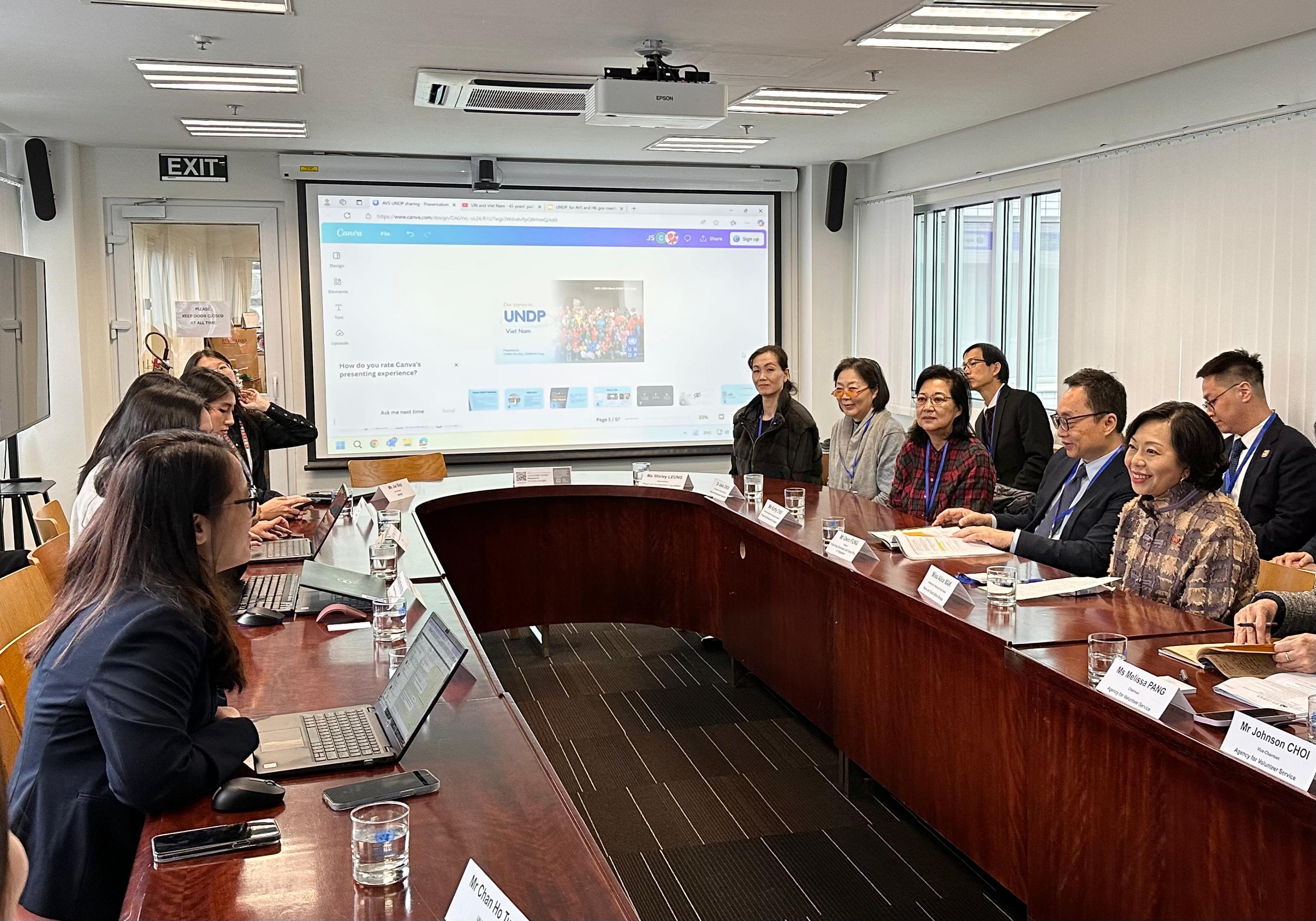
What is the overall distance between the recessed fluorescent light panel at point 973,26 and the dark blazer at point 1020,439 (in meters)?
1.88

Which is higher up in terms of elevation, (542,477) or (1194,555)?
(1194,555)

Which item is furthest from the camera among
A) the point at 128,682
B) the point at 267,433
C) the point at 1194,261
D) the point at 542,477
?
the point at 267,433

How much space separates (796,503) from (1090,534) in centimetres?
111

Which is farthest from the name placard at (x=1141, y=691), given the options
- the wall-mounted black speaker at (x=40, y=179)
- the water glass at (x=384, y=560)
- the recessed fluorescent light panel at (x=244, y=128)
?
the wall-mounted black speaker at (x=40, y=179)

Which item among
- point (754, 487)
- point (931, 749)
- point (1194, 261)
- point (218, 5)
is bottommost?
point (931, 749)

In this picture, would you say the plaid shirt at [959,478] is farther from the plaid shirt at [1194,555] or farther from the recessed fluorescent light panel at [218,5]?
the recessed fluorescent light panel at [218,5]

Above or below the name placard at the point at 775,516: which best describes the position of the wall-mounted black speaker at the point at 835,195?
above

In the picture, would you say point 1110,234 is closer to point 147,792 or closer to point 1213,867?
point 1213,867

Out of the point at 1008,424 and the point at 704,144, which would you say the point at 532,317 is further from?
the point at 1008,424

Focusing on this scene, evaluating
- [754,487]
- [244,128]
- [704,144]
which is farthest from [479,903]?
[704,144]

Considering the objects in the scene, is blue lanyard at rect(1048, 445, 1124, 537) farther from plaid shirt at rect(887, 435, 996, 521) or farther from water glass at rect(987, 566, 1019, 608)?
water glass at rect(987, 566, 1019, 608)

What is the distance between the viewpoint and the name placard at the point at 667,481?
17.0 ft

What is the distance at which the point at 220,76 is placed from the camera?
5094 millimetres

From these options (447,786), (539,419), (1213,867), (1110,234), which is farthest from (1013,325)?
(447,786)
